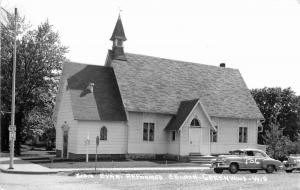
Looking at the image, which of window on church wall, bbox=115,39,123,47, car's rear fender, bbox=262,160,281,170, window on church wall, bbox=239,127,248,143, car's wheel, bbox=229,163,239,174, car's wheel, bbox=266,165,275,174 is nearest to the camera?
car's wheel, bbox=229,163,239,174

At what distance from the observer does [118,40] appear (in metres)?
41.9

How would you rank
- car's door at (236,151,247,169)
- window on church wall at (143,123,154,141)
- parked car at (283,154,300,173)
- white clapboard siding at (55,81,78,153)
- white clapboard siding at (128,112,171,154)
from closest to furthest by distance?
1. car's door at (236,151,247,169)
2. parked car at (283,154,300,173)
3. white clapboard siding at (55,81,78,153)
4. white clapboard siding at (128,112,171,154)
5. window on church wall at (143,123,154,141)

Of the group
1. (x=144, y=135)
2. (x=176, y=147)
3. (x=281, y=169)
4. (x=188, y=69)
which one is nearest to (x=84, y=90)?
(x=144, y=135)

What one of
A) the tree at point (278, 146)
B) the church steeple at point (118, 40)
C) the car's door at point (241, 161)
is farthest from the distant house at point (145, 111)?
the car's door at point (241, 161)

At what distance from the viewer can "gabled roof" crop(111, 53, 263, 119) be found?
38.5 metres

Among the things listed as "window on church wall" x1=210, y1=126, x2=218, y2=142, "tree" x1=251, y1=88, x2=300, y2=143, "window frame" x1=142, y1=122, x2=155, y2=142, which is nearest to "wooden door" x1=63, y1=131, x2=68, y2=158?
"window frame" x1=142, y1=122, x2=155, y2=142

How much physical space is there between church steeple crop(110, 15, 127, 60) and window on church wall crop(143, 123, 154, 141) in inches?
267

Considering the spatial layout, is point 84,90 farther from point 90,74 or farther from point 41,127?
point 41,127

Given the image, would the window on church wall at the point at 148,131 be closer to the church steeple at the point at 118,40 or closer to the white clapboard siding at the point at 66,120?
the white clapboard siding at the point at 66,120

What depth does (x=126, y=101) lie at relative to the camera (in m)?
37.2

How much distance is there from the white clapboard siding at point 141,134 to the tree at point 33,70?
37.0 feet

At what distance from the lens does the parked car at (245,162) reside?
88.5 feet

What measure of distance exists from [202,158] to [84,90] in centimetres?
1099

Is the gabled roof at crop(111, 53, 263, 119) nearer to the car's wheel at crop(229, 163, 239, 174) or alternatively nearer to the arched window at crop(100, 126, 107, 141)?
the arched window at crop(100, 126, 107, 141)
